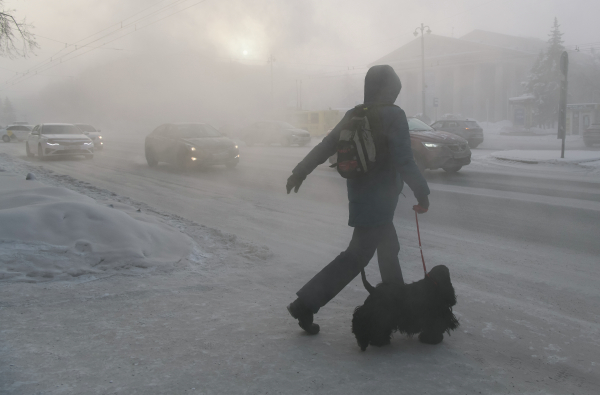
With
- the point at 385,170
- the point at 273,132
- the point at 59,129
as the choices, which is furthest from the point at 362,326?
the point at 273,132

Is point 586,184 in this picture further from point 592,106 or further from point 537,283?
point 592,106

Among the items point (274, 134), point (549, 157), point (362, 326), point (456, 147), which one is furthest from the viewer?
point (274, 134)

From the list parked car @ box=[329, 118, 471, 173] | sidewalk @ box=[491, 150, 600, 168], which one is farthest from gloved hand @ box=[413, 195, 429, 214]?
sidewalk @ box=[491, 150, 600, 168]

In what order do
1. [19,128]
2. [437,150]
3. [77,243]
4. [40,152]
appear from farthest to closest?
1. [19,128]
2. [40,152]
3. [437,150]
4. [77,243]

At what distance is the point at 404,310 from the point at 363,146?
3.11 feet

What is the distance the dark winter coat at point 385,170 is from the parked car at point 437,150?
8921 mm

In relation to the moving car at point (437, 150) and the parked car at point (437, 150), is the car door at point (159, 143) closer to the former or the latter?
the parked car at point (437, 150)

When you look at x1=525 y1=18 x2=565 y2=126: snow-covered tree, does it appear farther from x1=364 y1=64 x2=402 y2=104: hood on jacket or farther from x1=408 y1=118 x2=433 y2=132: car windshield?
x1=364 y1=64 x2=402 y2=104: hood on jacket

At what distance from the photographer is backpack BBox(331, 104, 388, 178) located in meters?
2.85

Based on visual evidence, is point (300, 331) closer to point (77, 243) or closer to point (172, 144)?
point (77, 243)

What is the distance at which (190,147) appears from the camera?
13391mm

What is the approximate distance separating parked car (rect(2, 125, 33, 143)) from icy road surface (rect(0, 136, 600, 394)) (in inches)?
1445

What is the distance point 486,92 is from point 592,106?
33.5 meters

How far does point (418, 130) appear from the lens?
12.5m
